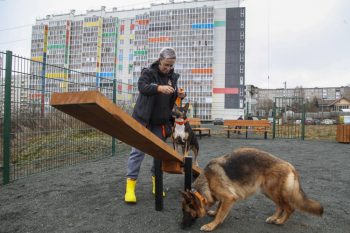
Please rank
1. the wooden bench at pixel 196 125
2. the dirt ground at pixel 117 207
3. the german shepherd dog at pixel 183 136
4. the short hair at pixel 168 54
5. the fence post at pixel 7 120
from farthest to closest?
the wooden bench at pixel 196 125 < the german shepherd dog at pixel 183 136 < the fence post at pixel 7 120 < the short hair at pixel 168 54 < the dirt ground at pixel 117 207

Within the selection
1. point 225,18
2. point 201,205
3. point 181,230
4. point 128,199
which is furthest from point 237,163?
point 225,18

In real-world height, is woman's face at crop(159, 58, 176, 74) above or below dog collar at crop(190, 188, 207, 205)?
above

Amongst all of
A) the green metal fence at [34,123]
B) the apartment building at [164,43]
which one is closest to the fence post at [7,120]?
the green metal fence at [34,123]

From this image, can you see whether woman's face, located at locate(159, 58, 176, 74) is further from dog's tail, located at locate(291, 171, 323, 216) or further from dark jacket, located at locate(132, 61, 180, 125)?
dog's tail, located at locate(291, 171, 323, 216)

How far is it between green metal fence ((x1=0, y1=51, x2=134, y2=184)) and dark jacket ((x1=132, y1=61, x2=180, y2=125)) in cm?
260

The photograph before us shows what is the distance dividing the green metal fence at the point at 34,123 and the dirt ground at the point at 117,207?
19.7 inches

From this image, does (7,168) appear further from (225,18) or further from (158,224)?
(225,18)

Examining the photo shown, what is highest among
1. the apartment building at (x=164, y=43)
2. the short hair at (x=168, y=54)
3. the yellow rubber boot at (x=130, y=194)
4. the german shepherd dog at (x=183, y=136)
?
the apartment building at (x=164, y=43)

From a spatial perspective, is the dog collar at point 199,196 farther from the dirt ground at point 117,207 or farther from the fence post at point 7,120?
the fence post at point 7,120

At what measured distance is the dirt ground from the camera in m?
2.87

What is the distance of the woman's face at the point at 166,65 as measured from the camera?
11.2 feet

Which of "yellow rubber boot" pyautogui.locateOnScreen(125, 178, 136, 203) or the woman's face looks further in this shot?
"yellow rubber boot" pyautogui.locateOnScreen(125, 178, 136, 203)

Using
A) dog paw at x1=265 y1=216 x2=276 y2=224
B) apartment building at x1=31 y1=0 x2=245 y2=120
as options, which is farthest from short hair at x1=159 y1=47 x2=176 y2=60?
apartment building at x1=31 y1=0 x2=245 y2=120

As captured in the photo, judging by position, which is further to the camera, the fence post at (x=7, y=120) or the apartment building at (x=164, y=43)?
the apartment building at (x=164, y=43)
